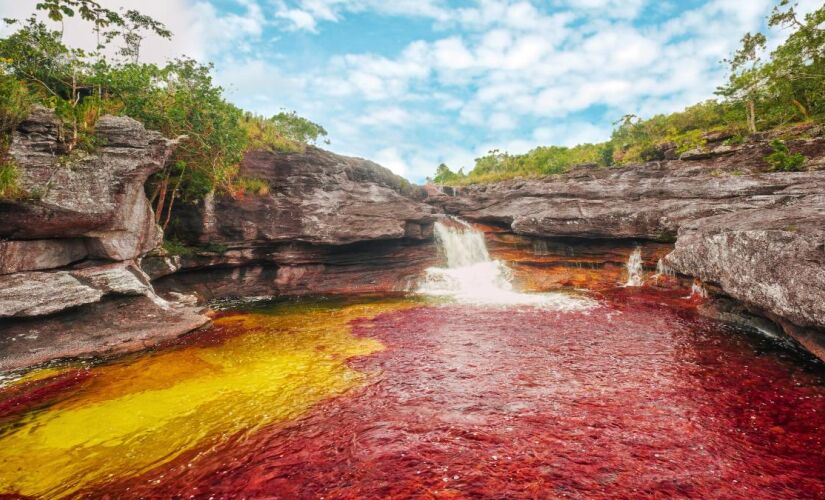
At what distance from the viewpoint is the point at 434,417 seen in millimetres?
7594

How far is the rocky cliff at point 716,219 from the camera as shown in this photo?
9406 millimetres

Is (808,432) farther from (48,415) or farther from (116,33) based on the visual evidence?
(116,33)

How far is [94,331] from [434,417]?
1296cm

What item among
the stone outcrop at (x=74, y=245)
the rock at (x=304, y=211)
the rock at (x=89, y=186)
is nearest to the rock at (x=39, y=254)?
the stone outcrop at (x=74, y=245)

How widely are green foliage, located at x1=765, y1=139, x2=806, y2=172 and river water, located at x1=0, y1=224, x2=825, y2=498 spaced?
14.9m

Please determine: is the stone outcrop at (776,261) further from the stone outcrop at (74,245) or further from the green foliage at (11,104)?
the green foliage at (11,104)

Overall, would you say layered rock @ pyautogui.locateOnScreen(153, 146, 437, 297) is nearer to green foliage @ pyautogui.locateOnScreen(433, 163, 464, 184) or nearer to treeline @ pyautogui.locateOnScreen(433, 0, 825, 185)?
treeline @ pyautogui.locateOnScreen(433, 0, 825, 185)

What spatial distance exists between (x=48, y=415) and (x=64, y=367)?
389 centimetres

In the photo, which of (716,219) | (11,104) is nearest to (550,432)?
(716,219)

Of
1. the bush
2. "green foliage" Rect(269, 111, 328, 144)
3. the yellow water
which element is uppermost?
"green foliage" Rect(269, 111, 328, 144)

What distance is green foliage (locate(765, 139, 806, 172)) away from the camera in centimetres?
2091

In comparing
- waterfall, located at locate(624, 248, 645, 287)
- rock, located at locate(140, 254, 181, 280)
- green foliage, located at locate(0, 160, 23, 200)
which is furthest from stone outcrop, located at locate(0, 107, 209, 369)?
waterfall, located at locate(624, 248, 645, 287)

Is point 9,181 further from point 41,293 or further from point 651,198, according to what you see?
point 651,198

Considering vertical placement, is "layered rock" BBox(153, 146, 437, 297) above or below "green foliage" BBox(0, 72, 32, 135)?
below
